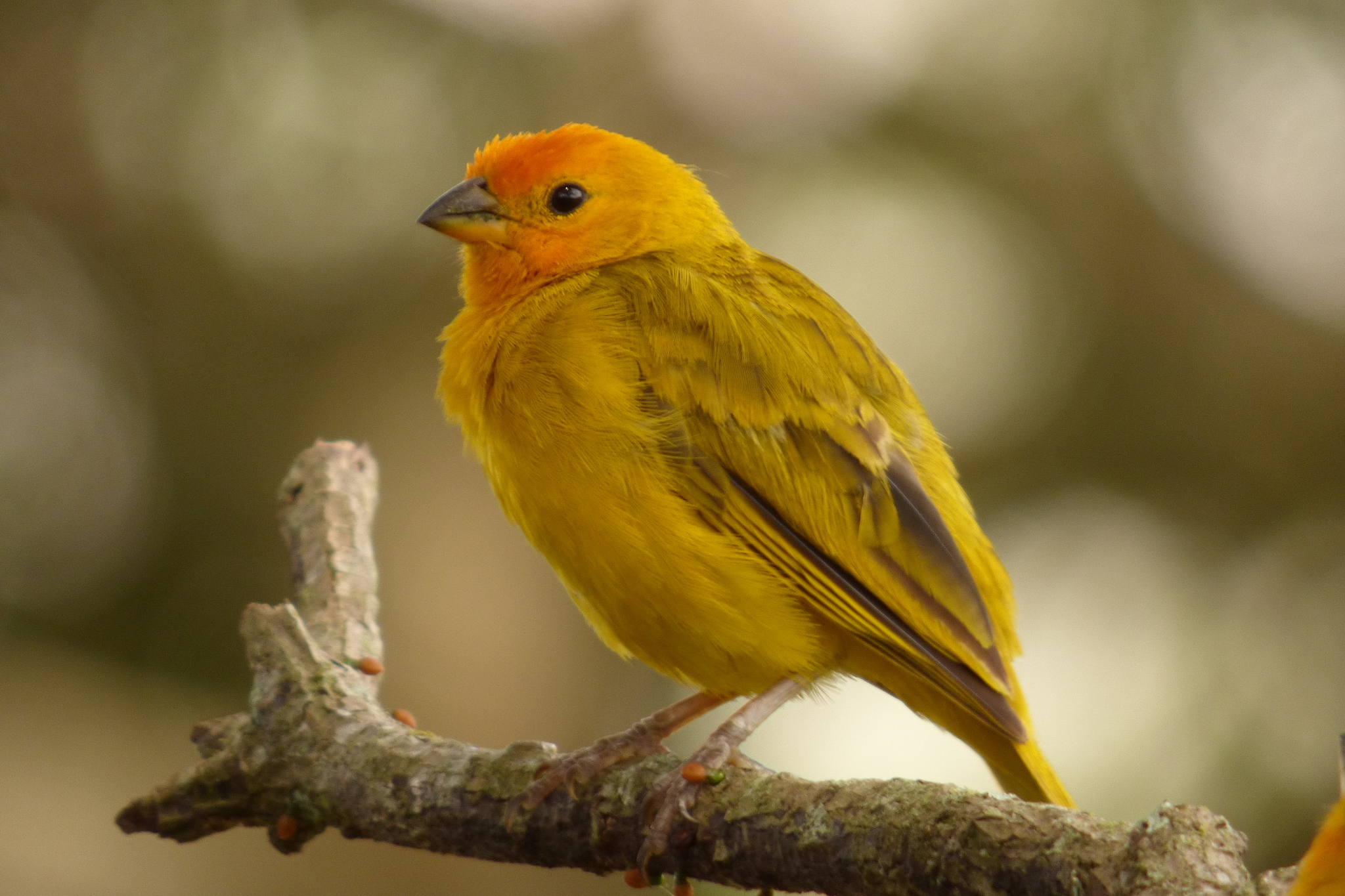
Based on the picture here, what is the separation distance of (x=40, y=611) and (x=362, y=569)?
14.3 ft

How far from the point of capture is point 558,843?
3.07 m

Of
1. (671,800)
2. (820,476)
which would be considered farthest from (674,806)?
(820,476)

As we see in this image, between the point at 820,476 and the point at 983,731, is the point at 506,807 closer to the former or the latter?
the point at 820,476

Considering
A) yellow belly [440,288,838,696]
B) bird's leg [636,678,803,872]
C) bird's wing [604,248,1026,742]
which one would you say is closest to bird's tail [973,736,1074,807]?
bird's wing [604,248,1026,742]

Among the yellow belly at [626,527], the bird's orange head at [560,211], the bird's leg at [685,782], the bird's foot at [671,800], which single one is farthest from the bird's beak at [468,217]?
the bird's foot at [671,800]

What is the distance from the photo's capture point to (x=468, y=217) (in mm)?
4094

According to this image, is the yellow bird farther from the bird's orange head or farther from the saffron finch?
the saffron finch

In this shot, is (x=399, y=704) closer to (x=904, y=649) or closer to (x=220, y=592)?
(x=220, y=592)

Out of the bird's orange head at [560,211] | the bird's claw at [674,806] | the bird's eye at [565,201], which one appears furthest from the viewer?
the bird's eye at [565,201]

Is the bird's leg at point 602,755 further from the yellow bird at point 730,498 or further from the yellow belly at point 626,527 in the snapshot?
the yellow belly at point 626,527

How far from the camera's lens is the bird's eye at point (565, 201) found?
412 centimetres

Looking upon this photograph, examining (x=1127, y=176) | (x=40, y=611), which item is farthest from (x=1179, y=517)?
(x=40, y=611)

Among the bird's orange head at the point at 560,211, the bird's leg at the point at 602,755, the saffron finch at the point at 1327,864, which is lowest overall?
the saffron finch at the point at 1327,864

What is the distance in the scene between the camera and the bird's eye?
13.5ft
